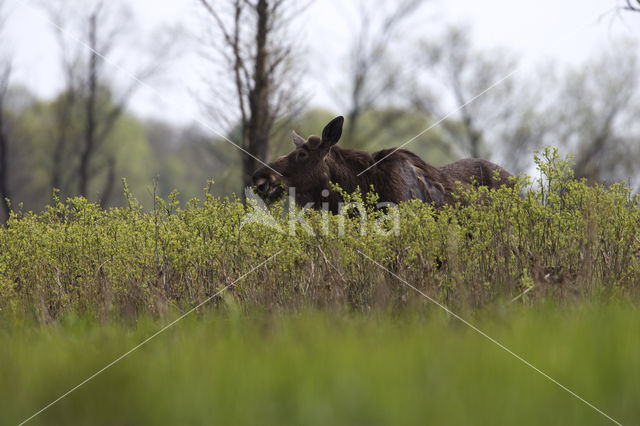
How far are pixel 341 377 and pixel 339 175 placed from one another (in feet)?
18.1

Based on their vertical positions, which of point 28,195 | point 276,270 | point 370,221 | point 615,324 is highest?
point 28,195

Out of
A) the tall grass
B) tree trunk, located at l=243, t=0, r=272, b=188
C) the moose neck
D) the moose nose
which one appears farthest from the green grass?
tree trunk, located at l=243, t=0, r=272, b=188

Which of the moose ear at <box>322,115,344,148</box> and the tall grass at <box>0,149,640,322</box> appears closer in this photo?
the tall grass at <box>0,149,640,322</box>

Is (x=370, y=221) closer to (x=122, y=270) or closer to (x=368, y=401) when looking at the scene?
(x=122, y=270)

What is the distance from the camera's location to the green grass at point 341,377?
250 cm

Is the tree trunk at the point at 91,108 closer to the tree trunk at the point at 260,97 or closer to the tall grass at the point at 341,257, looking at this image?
the tree trunk at the point at 260,97

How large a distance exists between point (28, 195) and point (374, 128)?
17785mm

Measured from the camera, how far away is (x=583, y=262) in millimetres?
5219

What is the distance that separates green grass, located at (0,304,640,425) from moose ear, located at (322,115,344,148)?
4.43 meters

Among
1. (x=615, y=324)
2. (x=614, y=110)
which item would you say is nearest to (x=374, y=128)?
(x=614, y=110)

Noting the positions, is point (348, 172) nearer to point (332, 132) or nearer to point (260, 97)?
point (332, 132)

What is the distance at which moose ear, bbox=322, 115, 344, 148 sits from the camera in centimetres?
776

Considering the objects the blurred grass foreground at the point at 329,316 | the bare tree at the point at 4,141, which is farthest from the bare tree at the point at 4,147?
the blurred grass foreground at the point at 329,316

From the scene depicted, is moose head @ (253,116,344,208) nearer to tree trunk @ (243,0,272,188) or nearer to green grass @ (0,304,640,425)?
tree trunk @ (243,0,272,188)
